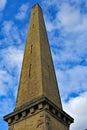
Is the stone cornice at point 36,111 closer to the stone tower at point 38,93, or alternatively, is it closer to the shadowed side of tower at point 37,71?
the stone tower at point 38,93

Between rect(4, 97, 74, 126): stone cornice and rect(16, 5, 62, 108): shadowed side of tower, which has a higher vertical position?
rect(16, 5, 62, 108): shadowed side of tower

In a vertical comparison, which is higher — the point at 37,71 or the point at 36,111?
the point at 37,71

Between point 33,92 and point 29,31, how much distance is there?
8.23 m

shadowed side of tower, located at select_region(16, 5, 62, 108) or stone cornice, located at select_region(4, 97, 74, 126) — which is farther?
shadowed side of tower, located at select_region(16, 5, 62, 108)

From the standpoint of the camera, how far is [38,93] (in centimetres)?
2323

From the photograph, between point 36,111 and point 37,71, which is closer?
point 36,111

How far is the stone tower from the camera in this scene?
2170 cm

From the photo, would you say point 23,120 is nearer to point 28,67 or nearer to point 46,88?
point 46,88

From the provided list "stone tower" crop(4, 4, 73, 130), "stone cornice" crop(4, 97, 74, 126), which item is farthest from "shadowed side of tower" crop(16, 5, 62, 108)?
"stone cornice" crop(4, 97, 74, 126)

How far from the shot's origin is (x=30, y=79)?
25047 millimetres

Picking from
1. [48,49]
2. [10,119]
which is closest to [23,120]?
[10,119]

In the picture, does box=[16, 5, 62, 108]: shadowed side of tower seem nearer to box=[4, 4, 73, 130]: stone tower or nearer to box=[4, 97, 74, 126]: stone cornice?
box=[4, 4, 73, 130]: stone tower

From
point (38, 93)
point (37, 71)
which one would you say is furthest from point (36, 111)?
point (37, 71)

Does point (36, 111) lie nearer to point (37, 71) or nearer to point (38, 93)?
point (38, 93)
